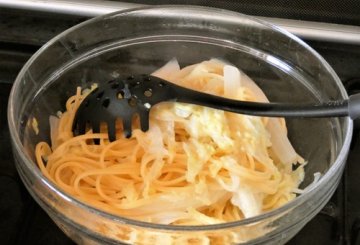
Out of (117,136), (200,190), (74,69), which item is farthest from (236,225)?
(74,69)

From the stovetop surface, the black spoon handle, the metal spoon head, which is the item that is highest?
the black spoon handle

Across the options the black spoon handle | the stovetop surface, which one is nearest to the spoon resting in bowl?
the black spoon handle

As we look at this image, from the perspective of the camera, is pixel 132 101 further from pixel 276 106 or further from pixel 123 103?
pixel 276 106

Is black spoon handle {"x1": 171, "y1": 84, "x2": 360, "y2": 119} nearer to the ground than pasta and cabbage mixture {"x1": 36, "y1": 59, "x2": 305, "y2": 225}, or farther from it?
farther from it

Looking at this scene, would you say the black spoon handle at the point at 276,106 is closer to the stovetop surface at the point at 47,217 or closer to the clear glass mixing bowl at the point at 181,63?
the clear glass mixing bowl at the point at 181,63

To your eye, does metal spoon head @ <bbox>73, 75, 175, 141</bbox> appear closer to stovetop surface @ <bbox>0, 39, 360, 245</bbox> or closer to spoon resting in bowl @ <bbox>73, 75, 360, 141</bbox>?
spoon resting in bowl @ <bbox>73, 75, 360, 141</bbox>

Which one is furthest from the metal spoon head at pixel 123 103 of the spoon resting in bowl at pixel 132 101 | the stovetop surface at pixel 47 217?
the stovetop surface at pixel 47 217

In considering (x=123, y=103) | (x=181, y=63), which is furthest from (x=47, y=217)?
(x=181, y=63)
